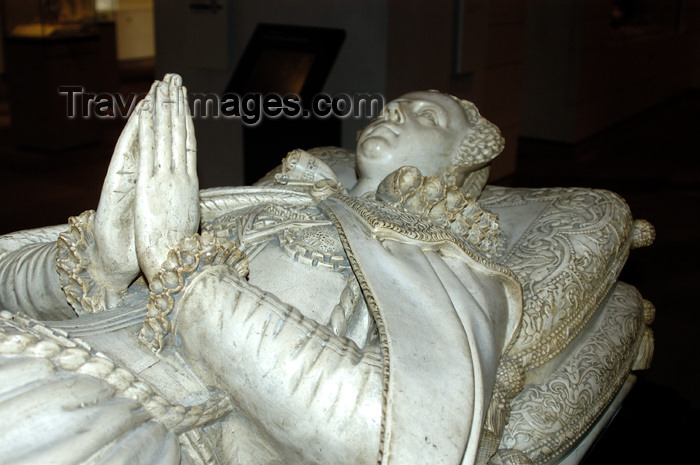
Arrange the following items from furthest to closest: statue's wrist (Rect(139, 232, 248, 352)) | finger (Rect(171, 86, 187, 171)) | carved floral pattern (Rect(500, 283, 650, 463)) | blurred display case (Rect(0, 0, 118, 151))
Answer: blurred display case (Rect(0, 0, 118, 151)) → carved floral pattern (Rect(500, 283, 650, 463)) → finger (Rect(171, 86, 187, 171)) → statue's wrist (Rect(139, 232, 248, 352))

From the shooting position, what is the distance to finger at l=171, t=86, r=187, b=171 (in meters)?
1.74

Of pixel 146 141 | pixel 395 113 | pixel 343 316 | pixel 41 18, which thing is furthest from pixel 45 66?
pixel 343 316

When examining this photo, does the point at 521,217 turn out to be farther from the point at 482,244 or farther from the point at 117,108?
the point at 117,108

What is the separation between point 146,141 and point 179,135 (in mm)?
76

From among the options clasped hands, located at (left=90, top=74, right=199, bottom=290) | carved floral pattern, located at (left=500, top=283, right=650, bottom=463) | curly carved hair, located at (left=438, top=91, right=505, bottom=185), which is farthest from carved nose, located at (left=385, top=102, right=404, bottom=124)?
carved floral pattern, located at (left=500, top=283, right=650, bottom=463)

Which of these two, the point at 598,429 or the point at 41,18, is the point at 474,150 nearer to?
the point at 598,429

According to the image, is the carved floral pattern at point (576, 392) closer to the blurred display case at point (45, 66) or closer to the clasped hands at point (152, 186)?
the clasped hands at point (152, 186)

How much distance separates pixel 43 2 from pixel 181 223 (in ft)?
19.1

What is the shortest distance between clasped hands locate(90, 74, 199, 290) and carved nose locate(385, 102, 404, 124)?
2.36 ft

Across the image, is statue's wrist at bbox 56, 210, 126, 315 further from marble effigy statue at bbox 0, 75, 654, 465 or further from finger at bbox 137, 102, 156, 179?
finger at bbox 137, 102, 156, 179

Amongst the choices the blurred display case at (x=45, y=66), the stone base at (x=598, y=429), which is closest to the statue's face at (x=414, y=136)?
the stone base at (x=598, y=429)

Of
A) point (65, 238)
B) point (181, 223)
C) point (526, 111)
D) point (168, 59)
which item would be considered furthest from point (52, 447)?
point (526, 111)

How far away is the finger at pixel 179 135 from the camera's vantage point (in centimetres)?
174

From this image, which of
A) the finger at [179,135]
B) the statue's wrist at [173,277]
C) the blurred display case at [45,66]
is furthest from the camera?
the blurred display case at [45,66]
